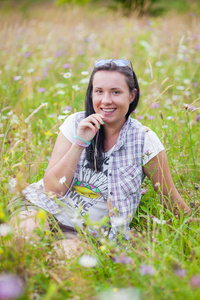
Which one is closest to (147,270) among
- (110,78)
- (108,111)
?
(108,111)

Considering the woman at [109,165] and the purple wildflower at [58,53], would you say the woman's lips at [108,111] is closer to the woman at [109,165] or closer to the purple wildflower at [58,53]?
the woman at [109,165]

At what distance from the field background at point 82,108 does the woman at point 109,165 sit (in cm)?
15

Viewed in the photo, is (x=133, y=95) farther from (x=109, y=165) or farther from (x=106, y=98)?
(x=109, y=165)

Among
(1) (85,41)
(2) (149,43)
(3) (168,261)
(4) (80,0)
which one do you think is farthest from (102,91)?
(4) (80,0)

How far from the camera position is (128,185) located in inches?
73.7

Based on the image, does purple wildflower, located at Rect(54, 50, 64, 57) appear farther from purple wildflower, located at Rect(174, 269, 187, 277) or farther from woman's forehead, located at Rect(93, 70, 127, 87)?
purple wildflower, located at Rect(174, 269, 187, 277)

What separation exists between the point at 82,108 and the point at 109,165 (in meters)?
0.99

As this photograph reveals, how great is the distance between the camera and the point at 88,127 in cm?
180

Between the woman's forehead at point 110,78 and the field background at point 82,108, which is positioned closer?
the field background at point 82,108

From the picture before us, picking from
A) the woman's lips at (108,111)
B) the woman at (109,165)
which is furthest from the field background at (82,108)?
the woman's lips at (108,111)

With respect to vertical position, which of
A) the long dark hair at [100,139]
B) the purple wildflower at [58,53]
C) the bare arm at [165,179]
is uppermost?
the purple wildflower at [58,53]

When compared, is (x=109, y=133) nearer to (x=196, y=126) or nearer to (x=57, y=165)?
(x=57, y=165)

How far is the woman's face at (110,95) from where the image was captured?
1.86m


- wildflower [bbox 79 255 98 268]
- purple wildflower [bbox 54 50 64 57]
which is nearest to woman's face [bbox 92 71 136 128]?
wildflower [bbox 79 255 98 268]
